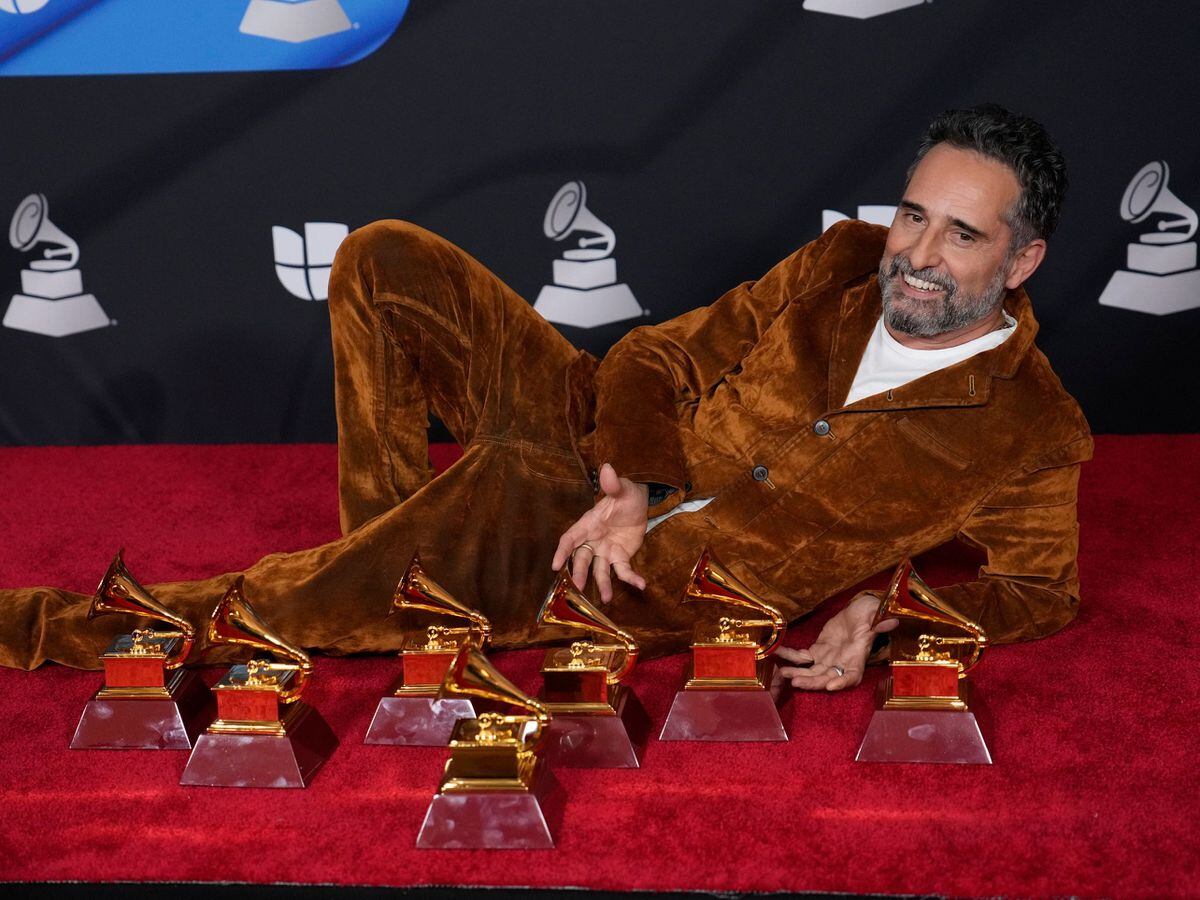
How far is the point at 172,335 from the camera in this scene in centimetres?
397

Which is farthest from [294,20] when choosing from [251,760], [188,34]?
[251,760]

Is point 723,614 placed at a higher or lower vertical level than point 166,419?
higher

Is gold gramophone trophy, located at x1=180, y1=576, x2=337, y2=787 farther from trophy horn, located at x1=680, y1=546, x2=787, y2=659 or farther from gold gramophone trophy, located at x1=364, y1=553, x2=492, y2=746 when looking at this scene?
trophy horn, located at x1=680, y1=546, x2=787, y2=659

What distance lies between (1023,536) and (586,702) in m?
0.83

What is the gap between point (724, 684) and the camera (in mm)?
2158

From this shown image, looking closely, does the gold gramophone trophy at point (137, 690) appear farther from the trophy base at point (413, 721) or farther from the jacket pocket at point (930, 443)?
the jacket pocket at point (930, 443)

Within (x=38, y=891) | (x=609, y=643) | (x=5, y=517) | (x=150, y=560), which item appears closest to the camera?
(x=38, y=891)

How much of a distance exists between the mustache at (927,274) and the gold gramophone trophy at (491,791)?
102cm

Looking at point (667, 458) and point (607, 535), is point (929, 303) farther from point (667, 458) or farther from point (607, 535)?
point (607, 535)

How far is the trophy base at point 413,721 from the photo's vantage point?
7.07 ft

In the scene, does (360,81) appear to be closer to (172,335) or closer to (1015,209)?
(172,335)

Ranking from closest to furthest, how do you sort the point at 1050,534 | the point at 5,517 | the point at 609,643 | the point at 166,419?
the point at 609,643 → the point at 1050,534 → the point at 5,517 → the point at 166,419

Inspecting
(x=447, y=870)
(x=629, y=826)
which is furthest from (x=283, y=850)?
(x=629, y=826)

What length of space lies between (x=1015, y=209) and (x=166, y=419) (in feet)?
8.57
